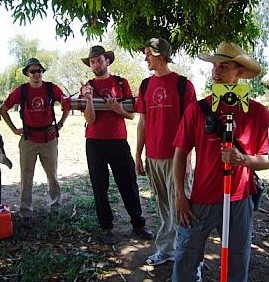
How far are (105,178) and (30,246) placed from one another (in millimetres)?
1150

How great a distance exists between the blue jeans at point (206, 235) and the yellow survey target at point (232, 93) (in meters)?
0.68

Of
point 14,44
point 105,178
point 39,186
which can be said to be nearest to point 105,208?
point 105,178

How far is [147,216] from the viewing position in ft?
20.6

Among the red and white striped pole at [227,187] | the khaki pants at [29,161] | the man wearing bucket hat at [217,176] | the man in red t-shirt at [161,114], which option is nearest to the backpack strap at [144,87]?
the man in red t-shirt at [161,114]

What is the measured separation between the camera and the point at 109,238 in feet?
16.8

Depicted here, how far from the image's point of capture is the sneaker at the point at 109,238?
507 centimetres

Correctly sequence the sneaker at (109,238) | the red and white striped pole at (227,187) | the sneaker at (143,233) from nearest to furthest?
the red and white striped pole at (227,187) < the sneaker at (109,238) < the sneaker at (143,233)

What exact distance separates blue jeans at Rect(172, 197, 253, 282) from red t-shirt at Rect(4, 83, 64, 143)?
3332 mm

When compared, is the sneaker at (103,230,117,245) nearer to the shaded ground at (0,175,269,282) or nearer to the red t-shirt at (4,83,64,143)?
the shaded ground at (0,175,269,282)

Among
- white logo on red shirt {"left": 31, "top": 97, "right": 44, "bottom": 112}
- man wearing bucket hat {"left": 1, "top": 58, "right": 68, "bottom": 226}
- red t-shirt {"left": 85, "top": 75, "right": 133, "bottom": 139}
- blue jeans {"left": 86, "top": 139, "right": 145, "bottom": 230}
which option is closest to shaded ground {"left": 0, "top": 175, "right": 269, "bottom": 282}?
blue jeans {"left": 86, "top": 139, "right": 145, "bottom": 230}

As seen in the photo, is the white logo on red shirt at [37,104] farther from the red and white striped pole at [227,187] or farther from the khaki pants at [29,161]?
the red and white striped pole at [227,187]

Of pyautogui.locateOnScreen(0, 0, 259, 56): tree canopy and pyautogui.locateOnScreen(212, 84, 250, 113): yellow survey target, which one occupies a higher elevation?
pyautogui.locateOnScreen(0, 0, 259, 56): tree canopy

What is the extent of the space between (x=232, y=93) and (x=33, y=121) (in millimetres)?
3572

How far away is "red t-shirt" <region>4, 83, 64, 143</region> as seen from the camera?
5.82 metres
